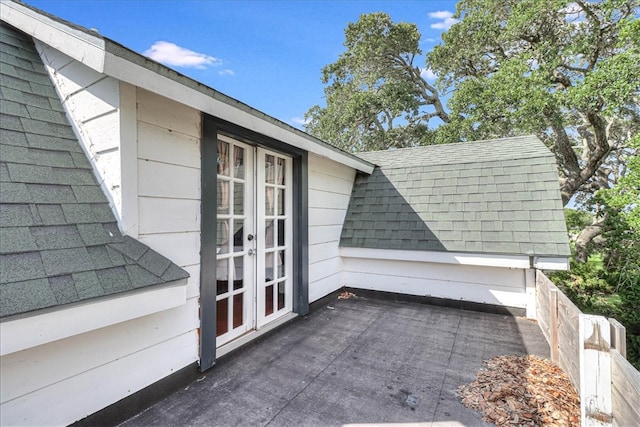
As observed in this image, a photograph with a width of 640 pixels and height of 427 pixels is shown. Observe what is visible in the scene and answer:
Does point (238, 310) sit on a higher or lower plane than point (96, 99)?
lower

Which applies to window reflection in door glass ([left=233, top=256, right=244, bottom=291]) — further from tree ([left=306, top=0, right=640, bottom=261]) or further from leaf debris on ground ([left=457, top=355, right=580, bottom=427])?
tree ([left=306, top=0, right=640, bottom=261])

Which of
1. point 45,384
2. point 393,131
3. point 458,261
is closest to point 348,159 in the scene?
point 458,261

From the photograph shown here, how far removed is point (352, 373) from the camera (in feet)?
9.04

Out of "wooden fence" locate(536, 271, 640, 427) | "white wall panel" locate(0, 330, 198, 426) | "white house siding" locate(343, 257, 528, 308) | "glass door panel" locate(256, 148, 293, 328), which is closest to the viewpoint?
"wooden fence" locate(536, 271, 640, 427)

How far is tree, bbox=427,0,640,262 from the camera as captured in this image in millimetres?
7102

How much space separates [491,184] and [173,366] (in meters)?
4.95

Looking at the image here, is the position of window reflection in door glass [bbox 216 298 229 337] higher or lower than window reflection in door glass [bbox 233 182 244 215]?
lower

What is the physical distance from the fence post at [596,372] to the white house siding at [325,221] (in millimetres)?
3101

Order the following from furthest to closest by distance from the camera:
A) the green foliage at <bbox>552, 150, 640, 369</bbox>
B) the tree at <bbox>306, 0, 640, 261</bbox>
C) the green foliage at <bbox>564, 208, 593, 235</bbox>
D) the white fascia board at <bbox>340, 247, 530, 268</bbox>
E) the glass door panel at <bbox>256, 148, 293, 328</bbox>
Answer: the green foliage at <bbox>564, 208, 593, 235</bbox> < the tree at <bbox>306, 0, 640, 261</bbox> < the green foliage at <bbox>552, 150, 640, 369</bbox> < the white fascia board at <bbox>340, 247, 530, 268</bbox> < the glass door panel at <bbox>256, 148, 293, 328</bbox>

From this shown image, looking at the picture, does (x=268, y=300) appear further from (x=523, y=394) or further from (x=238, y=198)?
(x=523, y=394)

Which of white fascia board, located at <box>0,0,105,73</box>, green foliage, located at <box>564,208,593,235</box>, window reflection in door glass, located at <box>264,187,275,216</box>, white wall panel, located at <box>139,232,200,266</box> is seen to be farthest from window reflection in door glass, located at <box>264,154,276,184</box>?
green foliage, located at <box>564,208,593,235</box>

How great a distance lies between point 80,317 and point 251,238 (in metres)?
1.87

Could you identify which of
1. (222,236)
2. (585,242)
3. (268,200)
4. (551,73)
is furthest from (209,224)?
(585,242)

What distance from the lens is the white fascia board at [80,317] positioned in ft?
4.64
